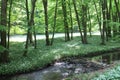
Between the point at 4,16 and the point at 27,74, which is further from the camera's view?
the point at 4,16

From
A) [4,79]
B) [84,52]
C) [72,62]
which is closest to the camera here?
[4,79]

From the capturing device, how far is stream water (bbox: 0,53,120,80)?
1368 cm

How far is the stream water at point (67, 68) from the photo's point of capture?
539 inches

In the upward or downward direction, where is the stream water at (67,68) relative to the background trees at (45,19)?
downward

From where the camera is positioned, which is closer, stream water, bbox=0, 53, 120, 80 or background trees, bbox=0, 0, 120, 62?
stream water, bbox=0, 53, 120, 80

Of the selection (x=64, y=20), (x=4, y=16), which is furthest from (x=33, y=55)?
(x=64, y=20)

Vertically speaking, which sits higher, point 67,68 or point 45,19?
point 45,19

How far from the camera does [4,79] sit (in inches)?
527

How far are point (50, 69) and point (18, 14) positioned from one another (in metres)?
10.9

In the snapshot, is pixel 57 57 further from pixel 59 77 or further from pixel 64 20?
pixel 64 20

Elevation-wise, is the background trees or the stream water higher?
the background trees

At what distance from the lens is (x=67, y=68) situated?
16141 millimetres

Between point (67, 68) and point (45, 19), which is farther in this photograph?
point (45, 19)

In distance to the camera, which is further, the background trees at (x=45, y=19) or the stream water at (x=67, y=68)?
the background trees at (x=45, y=19)
